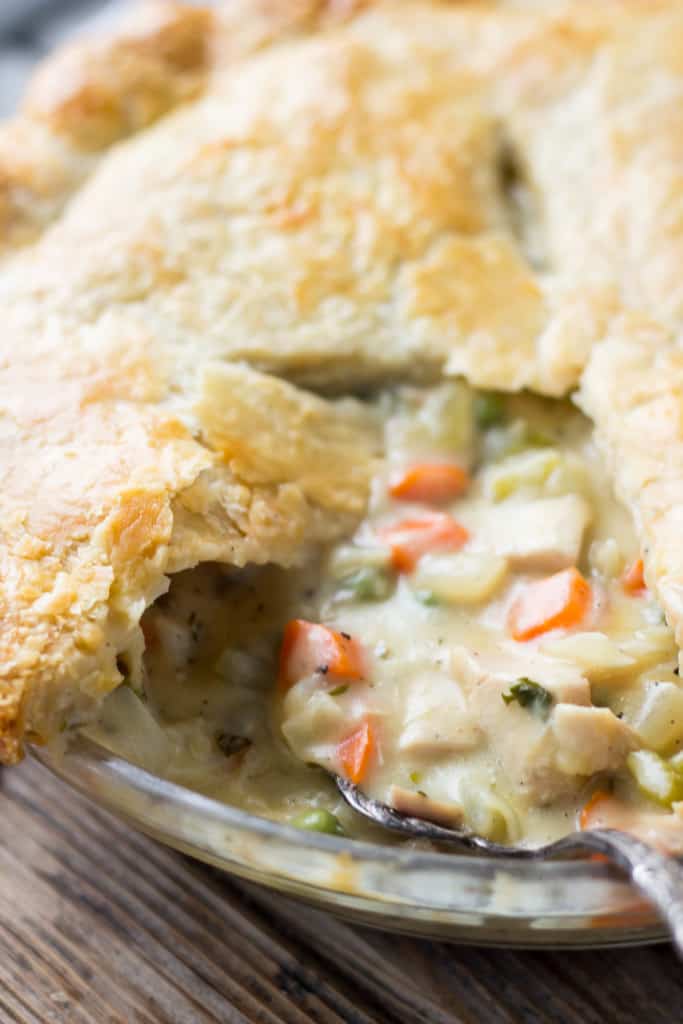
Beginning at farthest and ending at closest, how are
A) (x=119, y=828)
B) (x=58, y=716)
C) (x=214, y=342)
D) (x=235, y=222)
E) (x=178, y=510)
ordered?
1. (x=235, y=222)
2. (x=214, y=342)
3. (x=119, y=828)
4. (x=178, y=510)
5. (x=58, y=716)

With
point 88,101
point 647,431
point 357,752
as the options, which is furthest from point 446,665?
point 88,101

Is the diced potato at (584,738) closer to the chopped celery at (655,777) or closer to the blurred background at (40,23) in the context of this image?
the chopped celery at (655,777)

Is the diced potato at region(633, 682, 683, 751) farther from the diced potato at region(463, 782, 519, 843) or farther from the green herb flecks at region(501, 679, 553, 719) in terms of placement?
the diced potato at region(463, 782, 519, 843)

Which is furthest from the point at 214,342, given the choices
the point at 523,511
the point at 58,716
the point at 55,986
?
the point at 55,986

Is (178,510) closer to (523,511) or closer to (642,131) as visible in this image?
(523,511)

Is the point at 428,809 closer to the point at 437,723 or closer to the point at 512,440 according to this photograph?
the point at 437,723

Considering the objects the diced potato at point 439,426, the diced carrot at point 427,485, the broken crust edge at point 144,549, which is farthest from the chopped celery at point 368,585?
the diced potato at point 439,426

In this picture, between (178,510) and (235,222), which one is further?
(235,222)

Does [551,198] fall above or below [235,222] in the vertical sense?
below
